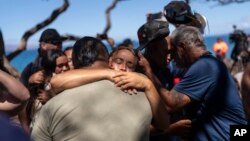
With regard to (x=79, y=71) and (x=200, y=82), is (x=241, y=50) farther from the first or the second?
(x=79, y=71)

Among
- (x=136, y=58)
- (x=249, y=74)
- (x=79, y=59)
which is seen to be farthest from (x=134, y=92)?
(x=249, y=74)

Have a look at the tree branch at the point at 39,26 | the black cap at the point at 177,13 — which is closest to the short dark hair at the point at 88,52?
the black cap at the point at 177,13

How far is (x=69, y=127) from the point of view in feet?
8.17

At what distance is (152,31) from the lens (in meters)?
3.38

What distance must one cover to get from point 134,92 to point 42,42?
10.6 feet

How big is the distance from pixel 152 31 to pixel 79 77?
1008 mm

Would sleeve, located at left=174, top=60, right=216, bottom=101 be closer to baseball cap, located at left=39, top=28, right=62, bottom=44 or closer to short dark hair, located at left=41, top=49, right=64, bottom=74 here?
short dark hair, located at left=41, top=49, right=64, bottom=74

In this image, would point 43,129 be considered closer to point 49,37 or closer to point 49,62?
point 49,62

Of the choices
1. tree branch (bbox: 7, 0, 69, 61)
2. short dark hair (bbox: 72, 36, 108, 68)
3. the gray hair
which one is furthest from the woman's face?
tree branch (bbox: 7, 0, 69, 61)

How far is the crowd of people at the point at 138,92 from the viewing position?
250 centimetres

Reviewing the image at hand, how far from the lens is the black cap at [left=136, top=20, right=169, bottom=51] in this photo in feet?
11.1

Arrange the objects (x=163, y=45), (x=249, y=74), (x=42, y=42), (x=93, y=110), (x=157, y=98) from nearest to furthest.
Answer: (x=93, y=110) < (x=157, y=98) < (x=163, y=45) < (x=249, y=74) < (x=42, y=42)

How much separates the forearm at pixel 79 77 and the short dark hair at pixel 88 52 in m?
0.09

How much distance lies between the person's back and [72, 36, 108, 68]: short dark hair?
169 millimetres
